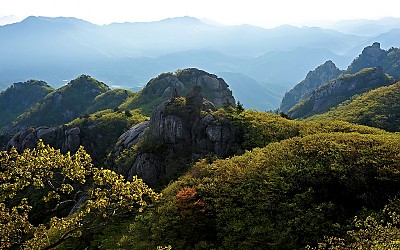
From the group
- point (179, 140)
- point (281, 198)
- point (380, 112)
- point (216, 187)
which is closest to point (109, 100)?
point (179, 140)

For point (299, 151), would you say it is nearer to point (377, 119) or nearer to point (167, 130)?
point (167, 130)

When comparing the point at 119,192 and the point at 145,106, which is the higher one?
the point at 119,192

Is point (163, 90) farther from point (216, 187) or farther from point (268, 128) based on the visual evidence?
point (216, 187)

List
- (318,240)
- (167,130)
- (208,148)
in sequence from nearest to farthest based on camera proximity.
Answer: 1. (318,240)
2. (208,148)
3. (167,130)

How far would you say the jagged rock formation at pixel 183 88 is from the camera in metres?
117

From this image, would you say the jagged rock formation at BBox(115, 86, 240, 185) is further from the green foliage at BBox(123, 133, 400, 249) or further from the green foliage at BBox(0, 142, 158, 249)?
the green foliage at BBox(0, 142, 158, 249)

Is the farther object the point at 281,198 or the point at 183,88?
the point at 183,88

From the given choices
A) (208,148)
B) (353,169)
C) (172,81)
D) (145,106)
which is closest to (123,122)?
(145,106)

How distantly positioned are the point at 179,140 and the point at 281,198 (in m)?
22.2

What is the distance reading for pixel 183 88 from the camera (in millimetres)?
Answer: 122875

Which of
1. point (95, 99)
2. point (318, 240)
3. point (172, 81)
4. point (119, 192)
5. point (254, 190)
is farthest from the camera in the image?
point (95, 99)

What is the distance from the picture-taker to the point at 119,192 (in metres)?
18.2

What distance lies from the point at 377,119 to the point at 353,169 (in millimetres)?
57716

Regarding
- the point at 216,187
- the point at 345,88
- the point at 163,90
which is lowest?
the point at 345,88
